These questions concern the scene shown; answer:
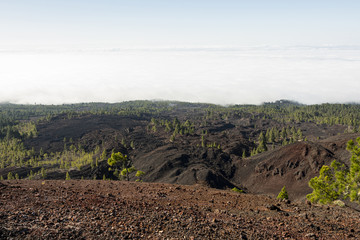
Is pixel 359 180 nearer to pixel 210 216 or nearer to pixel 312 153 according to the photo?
pixel 210 216

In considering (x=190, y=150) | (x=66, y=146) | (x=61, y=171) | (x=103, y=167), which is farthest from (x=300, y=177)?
(x=66, y=146)

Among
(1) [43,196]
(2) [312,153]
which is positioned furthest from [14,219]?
(2) [312,153]

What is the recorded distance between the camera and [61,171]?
92.1 meters

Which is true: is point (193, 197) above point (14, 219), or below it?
below

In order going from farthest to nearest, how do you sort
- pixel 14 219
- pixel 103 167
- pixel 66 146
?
pixel 66 146, pixel 103 167, pixel 14 219

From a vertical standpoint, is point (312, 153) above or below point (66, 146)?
above

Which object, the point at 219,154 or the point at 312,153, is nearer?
the point at 312,153

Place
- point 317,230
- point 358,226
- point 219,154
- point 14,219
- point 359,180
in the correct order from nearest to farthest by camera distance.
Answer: point 14,219 < point 317,230 < point 358,226 < point 359,180 < point 219,154

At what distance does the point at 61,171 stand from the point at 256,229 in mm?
93526

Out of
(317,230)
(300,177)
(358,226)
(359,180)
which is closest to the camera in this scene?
(317,230)

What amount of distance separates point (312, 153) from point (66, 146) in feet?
425

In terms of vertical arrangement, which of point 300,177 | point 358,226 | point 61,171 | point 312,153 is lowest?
point 61,171

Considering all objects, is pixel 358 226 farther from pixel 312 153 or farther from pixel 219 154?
pixel 219 154

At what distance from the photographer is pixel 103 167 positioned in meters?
88.9
